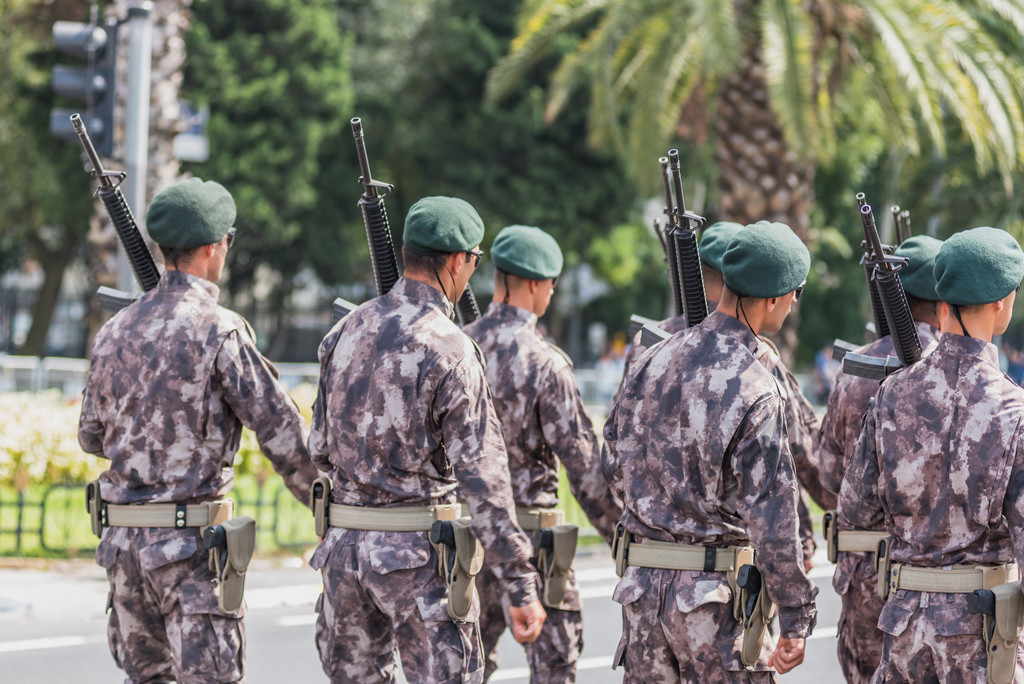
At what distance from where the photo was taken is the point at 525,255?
5.27 metres

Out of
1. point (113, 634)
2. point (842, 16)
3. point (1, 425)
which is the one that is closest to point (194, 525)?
point (113, 634)

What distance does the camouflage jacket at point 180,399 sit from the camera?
169 inches

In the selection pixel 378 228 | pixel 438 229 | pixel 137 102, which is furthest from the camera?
pixel 137 102

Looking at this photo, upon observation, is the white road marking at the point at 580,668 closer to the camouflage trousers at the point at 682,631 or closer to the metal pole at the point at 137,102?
the camouflage trousers at the point at 682,631

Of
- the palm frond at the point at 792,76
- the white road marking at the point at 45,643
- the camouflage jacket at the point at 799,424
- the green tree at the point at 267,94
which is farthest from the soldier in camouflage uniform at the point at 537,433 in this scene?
the green tree at the point at 267,94

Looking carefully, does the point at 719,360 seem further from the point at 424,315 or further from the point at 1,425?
the point at 1,425

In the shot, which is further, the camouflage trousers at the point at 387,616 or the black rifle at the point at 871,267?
the black rifle at the point at 871,267

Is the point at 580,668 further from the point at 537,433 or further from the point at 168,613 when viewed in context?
the point at 168,613

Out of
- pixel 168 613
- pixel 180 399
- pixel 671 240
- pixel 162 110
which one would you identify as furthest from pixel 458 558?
pixel 162 110

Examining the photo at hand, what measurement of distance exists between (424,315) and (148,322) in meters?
1.01

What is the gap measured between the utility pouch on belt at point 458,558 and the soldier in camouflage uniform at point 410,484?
0.04 meters

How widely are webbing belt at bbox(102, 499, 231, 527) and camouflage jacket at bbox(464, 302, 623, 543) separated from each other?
1283 mm

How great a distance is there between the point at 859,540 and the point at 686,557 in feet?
4.02

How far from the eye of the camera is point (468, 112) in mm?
27250
